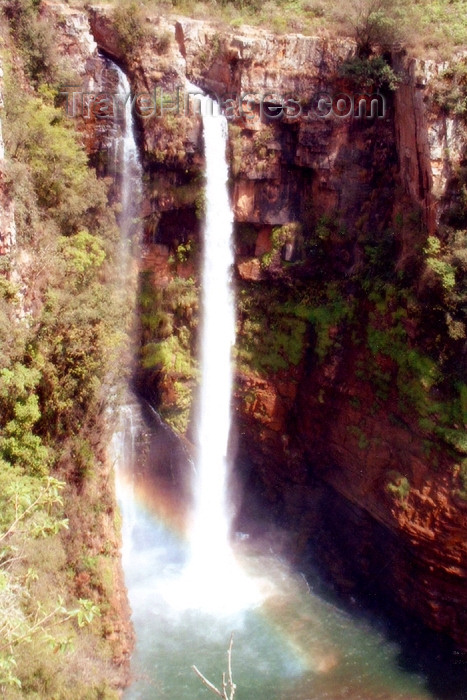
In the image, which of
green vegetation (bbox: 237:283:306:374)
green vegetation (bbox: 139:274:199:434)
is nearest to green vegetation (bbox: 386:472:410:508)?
green vegetation (bbox: 237:283:306:374)

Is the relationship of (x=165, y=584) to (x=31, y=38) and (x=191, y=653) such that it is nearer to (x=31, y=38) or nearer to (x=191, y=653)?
(x=191, y=653)

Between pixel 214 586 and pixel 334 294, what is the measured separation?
27.7 feet

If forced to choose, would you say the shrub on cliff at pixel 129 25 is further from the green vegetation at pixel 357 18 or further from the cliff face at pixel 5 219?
the cliff face at pixel 5 219

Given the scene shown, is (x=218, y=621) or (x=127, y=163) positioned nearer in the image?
(x=218, y=621)

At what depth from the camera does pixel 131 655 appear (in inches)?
505

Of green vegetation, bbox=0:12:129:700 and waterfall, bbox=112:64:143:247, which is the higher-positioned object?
waterfall, bbox=112:64:143:247

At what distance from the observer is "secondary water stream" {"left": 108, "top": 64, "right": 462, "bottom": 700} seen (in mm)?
12758

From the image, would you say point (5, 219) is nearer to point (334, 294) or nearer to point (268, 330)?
point (268, 330)

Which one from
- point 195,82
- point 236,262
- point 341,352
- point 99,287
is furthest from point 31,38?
point 341,352

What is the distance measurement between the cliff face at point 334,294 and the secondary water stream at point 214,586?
23.3 inches

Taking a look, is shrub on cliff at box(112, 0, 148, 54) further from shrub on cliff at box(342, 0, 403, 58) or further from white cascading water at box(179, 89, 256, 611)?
shrub on cliff at box(342, 0, 403, 58)

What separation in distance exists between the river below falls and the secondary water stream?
1.1 inches

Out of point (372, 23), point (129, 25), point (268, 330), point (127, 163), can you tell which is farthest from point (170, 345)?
point (372, 23)

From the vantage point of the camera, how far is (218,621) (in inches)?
556
